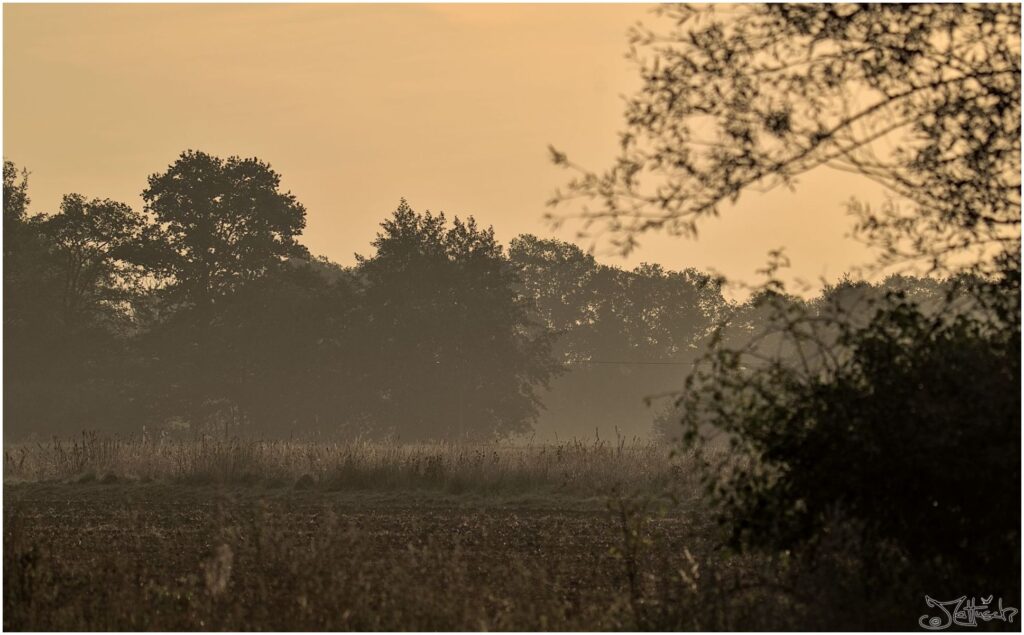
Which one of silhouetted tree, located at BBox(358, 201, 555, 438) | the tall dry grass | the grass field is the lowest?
the grass field

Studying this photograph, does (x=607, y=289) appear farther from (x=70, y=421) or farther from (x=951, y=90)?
(x=951, y=90)

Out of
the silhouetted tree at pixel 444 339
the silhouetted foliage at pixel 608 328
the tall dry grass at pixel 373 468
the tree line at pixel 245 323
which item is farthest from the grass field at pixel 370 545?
the silhouetted foliage at pixel 608 328

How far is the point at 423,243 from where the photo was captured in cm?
7181

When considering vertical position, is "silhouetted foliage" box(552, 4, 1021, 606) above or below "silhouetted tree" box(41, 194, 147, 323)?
below

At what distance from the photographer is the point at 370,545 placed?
16.3 metres

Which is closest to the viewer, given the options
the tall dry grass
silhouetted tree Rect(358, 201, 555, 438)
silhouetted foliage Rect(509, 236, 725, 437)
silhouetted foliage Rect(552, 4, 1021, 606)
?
silhouetted foliage Rect(552, 4, 1021, 606)

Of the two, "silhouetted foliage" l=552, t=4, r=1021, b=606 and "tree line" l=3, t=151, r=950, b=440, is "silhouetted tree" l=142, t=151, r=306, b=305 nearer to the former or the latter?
"tree line" l=3, t=151, r=950, b=440

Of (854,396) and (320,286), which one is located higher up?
(320,286)

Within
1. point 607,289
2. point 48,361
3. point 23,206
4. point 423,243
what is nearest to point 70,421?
point 48,361

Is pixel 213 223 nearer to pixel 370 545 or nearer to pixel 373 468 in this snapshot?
pixel 373 468

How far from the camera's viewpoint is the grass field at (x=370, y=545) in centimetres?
1023

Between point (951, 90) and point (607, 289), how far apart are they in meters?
98.9

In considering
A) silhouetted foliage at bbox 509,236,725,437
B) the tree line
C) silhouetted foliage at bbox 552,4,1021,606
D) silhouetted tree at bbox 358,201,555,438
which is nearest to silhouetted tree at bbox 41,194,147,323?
the tree line

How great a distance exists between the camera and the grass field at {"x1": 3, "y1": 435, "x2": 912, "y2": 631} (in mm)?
10234
